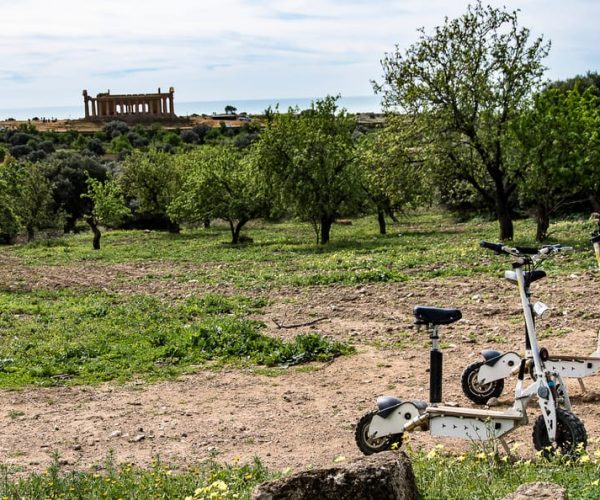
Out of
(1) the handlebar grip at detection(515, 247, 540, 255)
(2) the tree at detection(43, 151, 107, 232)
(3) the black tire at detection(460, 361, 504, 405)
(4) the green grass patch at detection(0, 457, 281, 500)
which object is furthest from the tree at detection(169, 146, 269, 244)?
(1) the handlebar grip at detection(515, 247, 540, 255)

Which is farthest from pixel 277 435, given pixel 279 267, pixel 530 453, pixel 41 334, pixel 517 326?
pixel 279 267

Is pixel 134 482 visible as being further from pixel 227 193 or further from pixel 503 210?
pixel 227 193

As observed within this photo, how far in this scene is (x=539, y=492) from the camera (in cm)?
482

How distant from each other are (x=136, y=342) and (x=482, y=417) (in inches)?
330

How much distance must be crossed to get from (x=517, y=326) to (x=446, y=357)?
217 centimetres

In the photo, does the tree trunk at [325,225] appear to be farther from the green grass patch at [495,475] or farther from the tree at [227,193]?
the green grass patch at [495,475]

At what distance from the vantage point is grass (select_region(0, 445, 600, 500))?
563 cm

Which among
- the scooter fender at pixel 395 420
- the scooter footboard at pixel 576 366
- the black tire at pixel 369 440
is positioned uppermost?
the scooter footboard at pixel 576 366

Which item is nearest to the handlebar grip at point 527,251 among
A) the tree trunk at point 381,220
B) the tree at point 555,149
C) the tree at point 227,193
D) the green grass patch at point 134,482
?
the green grass patch at point 134,482

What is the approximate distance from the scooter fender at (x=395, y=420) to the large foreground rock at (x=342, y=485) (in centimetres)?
188

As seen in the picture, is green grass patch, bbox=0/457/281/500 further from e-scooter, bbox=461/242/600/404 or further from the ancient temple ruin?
the ancient temple ruin

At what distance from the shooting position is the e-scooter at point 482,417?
6578 mm

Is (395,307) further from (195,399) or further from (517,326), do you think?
(195,399)

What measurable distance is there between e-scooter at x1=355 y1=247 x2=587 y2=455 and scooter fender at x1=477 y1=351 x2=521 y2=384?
1165 mm
